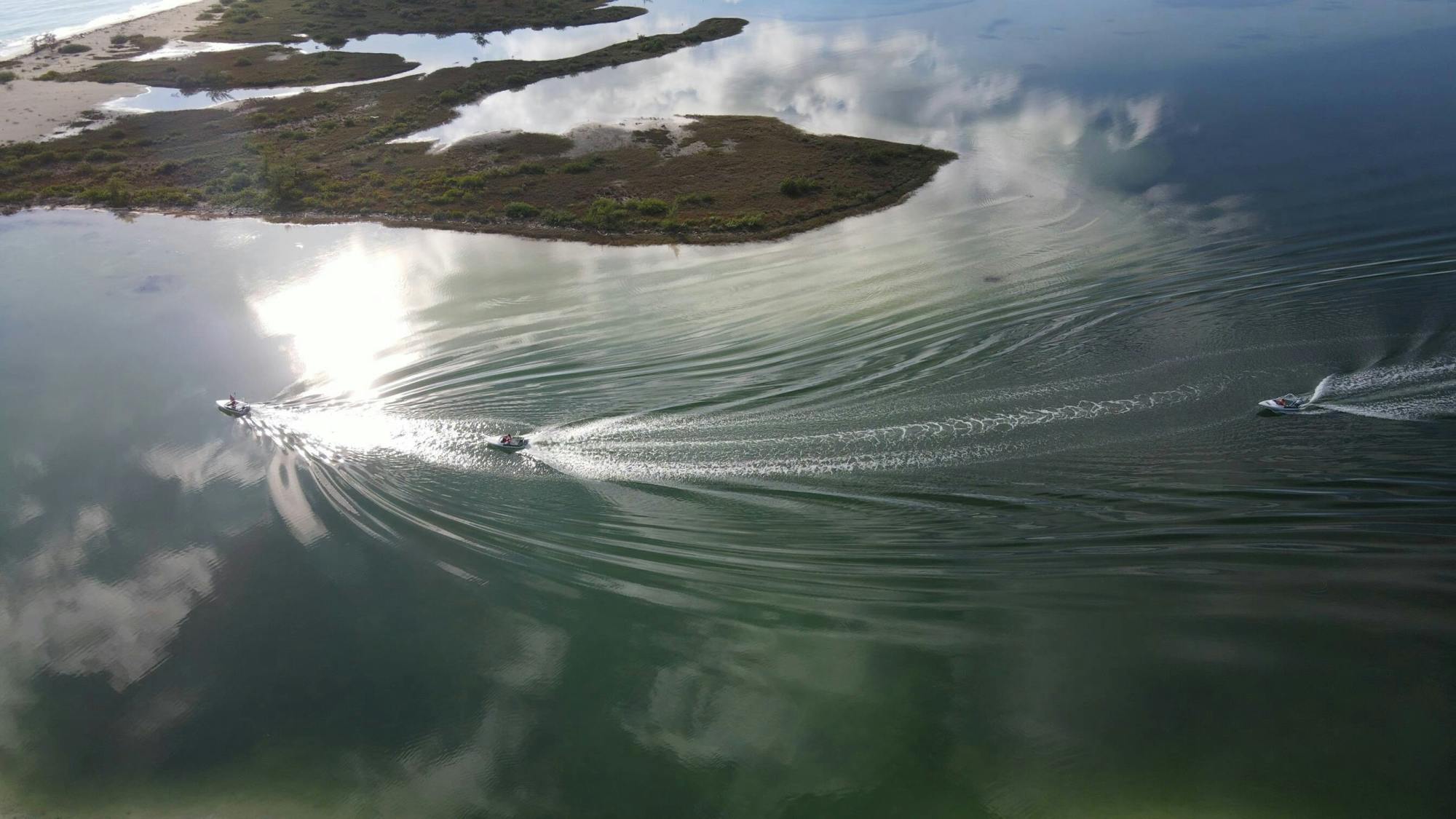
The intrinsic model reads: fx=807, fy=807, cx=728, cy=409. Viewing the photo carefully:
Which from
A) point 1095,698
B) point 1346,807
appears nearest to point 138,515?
point 1095,698

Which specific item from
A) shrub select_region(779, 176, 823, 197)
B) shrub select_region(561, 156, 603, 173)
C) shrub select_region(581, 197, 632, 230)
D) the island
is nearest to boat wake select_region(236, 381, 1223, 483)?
the island

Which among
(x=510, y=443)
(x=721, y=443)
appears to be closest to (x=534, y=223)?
(x=510, y=443)

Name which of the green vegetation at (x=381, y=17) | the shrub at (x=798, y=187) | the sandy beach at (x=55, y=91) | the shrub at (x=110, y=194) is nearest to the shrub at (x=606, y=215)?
the shrub at (x=798, y=187)

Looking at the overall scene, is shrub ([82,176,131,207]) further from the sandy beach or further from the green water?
the sandy beach

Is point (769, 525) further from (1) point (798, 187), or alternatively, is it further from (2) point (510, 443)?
(1) point (798, 187)

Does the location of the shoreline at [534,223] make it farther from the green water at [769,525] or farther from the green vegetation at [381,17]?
Result: the green vegetation at [381,17]
